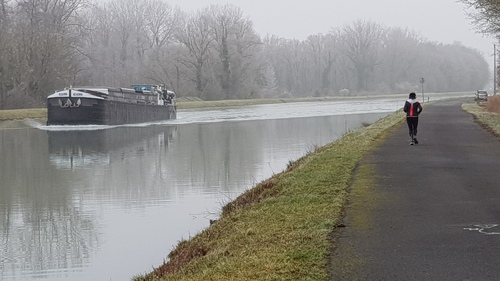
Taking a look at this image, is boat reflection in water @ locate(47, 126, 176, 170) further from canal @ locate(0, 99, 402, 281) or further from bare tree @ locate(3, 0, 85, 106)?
bare tree @ locate(3, 0, 85, 106)

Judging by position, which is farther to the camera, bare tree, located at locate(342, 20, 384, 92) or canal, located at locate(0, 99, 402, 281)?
bare tree, located at locate(342, 20, 384, 92)

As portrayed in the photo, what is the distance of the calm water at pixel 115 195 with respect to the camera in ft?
36.3

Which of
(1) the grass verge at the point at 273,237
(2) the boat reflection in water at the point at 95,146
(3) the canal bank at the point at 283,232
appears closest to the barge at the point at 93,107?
(2) the boat reflection in water at the point at 95,146

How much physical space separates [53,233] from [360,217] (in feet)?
20.6

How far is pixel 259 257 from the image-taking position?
763 centimetres

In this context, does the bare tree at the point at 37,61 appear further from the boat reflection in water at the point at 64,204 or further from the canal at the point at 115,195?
the boat reflection in water at the point at 64,204

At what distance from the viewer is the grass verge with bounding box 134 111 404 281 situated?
7109 millimetres

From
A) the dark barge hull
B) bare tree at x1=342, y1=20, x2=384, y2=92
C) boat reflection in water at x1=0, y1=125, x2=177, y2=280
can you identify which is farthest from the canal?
bare tree at x1=342, y1=20, x2=384, y2=92

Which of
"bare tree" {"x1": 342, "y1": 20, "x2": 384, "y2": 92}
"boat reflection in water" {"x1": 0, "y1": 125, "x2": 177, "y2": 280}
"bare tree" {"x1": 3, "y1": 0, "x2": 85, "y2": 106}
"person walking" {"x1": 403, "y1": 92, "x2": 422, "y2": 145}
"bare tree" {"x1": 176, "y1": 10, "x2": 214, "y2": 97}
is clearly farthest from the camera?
"bare tree" {"x1": 342, "y1": 20, "x2": 384, "y2": 92}

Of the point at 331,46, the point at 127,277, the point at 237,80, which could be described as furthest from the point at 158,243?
the point at 331,46

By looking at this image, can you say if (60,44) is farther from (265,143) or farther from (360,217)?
(360,217)

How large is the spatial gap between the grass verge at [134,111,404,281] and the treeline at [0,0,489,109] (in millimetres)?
57524

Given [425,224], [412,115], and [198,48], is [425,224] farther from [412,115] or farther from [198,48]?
[198,48]

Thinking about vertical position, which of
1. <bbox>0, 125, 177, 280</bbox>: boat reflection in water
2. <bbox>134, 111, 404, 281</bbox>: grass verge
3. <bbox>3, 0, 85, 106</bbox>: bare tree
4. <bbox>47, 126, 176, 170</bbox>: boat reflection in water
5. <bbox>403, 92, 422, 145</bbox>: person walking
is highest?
<bbox>3, 0, 85, 106</bbox>: bare tree
